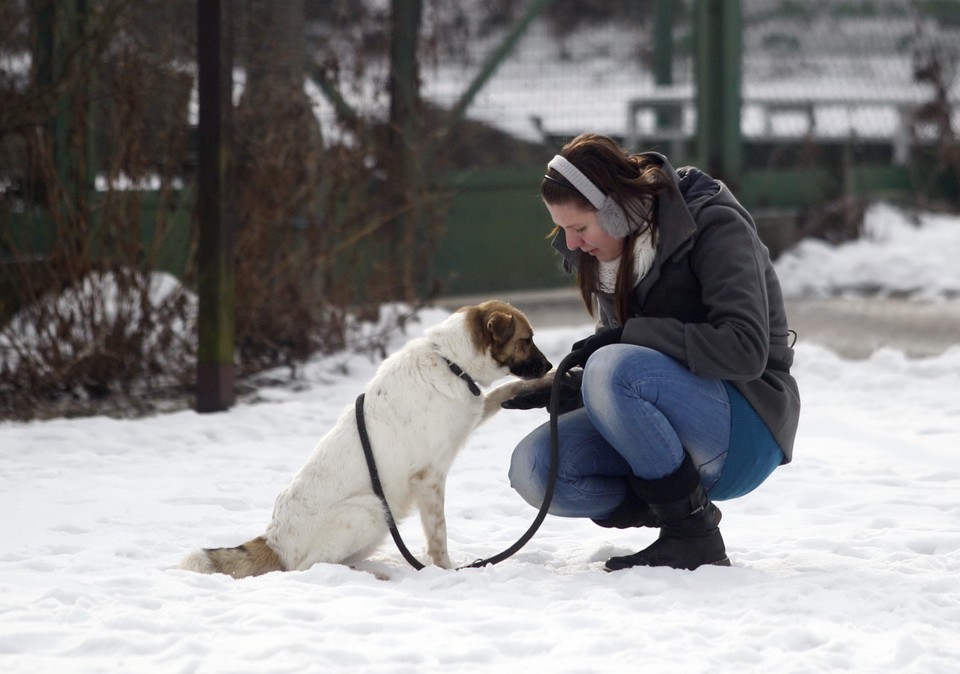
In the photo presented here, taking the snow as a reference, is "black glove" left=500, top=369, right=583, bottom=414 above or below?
above

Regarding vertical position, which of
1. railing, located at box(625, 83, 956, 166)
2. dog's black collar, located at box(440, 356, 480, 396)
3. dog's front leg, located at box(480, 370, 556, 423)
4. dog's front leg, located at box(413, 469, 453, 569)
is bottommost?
dog's front leg, located at box(413, 469, 453, 569)

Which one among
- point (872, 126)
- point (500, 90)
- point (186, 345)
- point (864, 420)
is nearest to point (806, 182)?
point (872, 126)

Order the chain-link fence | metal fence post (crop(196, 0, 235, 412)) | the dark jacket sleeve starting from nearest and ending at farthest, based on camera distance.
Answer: the dark jacket sleeve
metal fence post (crop(196, 0, 235, 412))
the chain-link fence

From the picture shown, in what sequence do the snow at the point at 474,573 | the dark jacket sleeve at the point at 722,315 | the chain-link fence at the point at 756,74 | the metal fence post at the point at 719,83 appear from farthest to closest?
1. the metal fence post at the point at 719,83
2. the chain-link fence at the point at 756,74
3. the dark jacket sleeve at the point at 722,315
4. the snow at the point at 474,573

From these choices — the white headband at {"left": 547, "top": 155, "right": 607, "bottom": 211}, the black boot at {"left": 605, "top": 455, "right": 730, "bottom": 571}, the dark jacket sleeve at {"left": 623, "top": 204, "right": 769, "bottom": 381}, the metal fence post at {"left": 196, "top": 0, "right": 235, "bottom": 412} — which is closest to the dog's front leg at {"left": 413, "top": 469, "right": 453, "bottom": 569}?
the black boot at {"left": 605, "top": 455, "right": 730, "bottom": 571}

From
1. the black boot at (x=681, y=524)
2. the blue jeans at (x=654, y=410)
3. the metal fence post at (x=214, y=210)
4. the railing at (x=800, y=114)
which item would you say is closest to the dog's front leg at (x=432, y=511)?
the blue jeans at (x=654, y=410)

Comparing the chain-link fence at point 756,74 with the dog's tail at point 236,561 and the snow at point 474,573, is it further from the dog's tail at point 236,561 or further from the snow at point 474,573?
the dog's tail at point 236,561

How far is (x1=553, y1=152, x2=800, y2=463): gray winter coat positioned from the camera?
358 cm

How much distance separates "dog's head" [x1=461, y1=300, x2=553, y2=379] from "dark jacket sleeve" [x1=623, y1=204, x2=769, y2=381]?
0.44 meters

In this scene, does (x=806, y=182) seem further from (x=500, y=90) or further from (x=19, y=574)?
(x=19, y=574)

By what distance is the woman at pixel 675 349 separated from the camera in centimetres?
363

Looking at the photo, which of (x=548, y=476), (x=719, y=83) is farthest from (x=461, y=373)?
(x=719, y=83)

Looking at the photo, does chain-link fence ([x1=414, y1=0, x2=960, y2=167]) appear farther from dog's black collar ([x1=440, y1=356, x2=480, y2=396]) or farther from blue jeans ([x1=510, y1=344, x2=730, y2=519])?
blue jeans ([x1=510, y1=344, x2=730, y2=519])

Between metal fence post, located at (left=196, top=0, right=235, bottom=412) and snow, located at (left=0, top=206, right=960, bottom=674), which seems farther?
metal fence post, located at (left=196, top=0, right=235, bottom=412)
